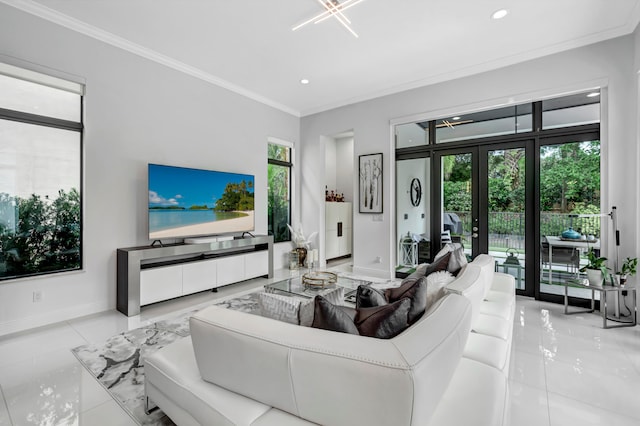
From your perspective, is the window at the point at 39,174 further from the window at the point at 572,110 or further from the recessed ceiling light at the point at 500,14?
the window at the point at 572,110

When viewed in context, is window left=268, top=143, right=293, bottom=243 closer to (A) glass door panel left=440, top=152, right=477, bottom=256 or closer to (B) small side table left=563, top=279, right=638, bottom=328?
(A) glass door panel left=440, top=152, right=477, bottom=256

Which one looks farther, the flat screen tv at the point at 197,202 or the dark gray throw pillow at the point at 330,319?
the flat screen tv at the point at 197,202

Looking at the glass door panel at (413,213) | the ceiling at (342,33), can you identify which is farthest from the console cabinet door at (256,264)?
the ceiling at (342,33)

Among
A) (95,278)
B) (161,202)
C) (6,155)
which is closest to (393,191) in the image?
(161,202)

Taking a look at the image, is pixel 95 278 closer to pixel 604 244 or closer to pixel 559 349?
pixel 559 349

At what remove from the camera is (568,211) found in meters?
3.77

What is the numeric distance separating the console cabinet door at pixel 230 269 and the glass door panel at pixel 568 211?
13.8 ft

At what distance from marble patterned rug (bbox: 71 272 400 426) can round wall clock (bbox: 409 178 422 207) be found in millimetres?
3818

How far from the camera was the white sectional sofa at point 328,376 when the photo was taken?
85 cm

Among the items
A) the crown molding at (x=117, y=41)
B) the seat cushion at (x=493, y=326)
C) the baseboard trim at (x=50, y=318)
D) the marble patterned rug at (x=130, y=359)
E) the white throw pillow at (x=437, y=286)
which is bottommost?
the marble patterned rug at (x=130, y=359)

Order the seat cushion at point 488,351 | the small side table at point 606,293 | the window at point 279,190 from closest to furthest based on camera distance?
the seat cushion at point 488,351
the small side table at point 606,293
the window at point 279,190

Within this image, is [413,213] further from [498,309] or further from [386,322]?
[386,322]

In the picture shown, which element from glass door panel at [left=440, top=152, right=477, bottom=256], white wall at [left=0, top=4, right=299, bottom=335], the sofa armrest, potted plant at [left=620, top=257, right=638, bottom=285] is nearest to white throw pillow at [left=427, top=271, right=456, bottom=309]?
the sofa armrest

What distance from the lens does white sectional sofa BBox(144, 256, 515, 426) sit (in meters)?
0.85
